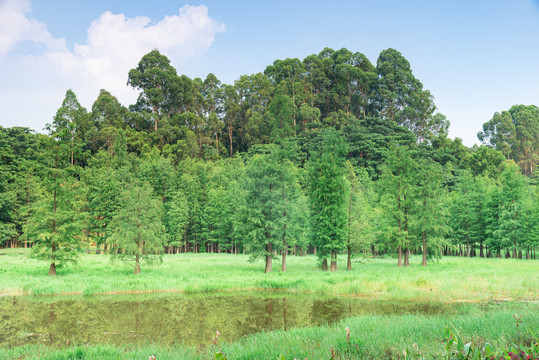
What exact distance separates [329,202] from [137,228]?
58.1 ft

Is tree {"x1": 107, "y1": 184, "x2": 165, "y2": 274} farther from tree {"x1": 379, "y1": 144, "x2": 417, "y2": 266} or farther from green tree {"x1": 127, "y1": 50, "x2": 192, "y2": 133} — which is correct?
green tree {"x1": 127, "y1": 50, "x2": 192, "y2": 133}

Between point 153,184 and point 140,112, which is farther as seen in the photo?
point 140,112

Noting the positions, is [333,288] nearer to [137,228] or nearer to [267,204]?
[267,204]

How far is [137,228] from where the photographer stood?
31.2 meters

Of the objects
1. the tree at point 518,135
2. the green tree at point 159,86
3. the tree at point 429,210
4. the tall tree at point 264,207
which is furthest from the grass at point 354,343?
the tree at point 518,135

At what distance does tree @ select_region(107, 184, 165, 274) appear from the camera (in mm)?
30469

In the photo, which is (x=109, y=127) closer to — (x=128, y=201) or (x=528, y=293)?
(x=128, y=201)

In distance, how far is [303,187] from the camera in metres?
74.0

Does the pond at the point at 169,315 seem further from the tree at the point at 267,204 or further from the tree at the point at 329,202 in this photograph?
the tree at the point at 329,202

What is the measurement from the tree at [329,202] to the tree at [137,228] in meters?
14.8

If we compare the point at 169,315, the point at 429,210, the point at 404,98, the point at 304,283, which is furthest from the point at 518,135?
the point at 169,315

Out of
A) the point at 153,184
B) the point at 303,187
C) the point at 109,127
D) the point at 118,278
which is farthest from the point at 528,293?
the point at 109,127

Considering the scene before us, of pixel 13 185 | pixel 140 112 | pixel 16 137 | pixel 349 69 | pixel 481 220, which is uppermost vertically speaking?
pixel 349 69

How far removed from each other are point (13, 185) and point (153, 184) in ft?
85.6
